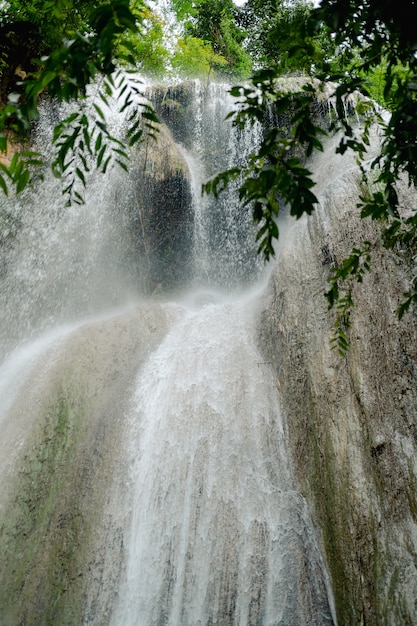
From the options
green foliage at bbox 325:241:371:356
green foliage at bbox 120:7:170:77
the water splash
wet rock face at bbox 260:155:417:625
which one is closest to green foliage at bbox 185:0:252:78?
green foliage at bbox 120:7:170:77

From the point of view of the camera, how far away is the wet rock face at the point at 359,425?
12.5ft

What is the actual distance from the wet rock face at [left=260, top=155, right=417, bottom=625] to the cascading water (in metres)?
0.29

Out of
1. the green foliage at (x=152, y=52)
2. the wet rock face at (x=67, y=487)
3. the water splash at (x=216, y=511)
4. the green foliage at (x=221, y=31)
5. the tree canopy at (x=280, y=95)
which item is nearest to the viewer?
the tree canopy at (x=280, y=95)

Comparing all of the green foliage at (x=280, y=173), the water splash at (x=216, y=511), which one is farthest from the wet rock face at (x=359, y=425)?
the green foliage at (x=280, y=173)

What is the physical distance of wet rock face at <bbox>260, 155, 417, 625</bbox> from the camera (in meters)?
3.82

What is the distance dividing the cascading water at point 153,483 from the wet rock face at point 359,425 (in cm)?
29

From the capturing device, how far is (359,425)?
454 cm

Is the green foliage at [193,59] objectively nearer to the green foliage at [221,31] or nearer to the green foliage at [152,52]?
the green foliage at [152,52]

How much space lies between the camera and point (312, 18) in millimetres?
1697

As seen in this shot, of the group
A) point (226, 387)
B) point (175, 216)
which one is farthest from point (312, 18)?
point (175, 216)

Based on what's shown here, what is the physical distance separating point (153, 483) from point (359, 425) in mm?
2318

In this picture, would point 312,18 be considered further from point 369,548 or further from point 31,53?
point 31,53

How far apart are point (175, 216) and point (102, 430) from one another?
6268 millimetres

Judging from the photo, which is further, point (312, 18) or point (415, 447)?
point (415, 447)
